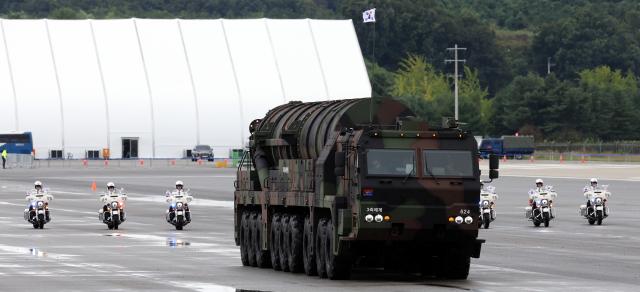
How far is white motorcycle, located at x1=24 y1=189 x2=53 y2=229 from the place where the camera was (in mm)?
45312

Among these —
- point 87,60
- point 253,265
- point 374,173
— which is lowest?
point 253,265

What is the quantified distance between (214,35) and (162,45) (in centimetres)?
545

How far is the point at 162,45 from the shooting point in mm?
145750

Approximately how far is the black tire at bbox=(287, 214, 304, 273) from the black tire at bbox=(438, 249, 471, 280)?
2.68 metres

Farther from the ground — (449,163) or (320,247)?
(449,163)

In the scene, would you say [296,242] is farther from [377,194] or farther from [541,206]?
[541,206]

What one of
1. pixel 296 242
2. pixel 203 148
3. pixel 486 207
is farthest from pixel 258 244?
pixel 203 148

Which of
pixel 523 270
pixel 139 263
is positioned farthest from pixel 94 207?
pixel 523 270

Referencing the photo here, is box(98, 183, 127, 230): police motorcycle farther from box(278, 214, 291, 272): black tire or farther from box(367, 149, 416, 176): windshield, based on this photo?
box(367, 149, 416, 176): windshield

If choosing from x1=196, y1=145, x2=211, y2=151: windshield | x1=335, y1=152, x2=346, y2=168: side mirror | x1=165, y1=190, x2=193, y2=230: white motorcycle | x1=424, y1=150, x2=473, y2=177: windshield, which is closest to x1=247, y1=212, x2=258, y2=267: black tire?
x1=335, y1=152, x2=346, y2=168: side mirror

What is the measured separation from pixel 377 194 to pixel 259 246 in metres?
5.55

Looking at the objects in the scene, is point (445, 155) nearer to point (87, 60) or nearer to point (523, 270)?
point (523, 270)

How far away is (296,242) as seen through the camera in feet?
89.1

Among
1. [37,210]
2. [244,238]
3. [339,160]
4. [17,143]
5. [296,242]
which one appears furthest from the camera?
[17,143]
